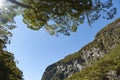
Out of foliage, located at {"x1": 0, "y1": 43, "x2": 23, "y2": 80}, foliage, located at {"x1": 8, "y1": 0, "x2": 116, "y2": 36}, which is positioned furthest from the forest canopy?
foliage, located at {"x1": 0, "y1": 43, "x2": 23, "y2": 80}

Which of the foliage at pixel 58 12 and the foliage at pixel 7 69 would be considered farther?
the foliage at pixel 7 69

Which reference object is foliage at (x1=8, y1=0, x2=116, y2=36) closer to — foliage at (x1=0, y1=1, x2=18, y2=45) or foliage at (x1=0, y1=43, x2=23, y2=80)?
foliage at (x1=0, y1=1, x2=18, y2=45)

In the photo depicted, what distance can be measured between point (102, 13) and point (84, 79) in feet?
312

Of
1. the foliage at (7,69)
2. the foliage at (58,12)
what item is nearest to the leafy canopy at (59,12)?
the foliage at (58,12)

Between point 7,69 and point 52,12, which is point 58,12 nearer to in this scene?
point 52,12

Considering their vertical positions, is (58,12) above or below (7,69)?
below

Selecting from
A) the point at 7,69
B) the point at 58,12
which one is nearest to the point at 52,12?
the point at 58,12

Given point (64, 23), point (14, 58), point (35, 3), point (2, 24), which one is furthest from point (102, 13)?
point (14, 58)

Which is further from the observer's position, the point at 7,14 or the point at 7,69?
the point at 7,69

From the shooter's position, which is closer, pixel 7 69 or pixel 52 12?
pixel 52 12

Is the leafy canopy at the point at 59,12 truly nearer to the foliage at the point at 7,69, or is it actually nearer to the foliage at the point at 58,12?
the foliage at the point at 58,12

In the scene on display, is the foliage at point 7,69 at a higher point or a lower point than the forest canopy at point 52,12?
higher

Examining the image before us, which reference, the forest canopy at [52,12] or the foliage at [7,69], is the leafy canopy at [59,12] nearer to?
the forest canopy at [52,12]

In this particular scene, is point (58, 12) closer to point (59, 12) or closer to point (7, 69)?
point (59, 12)
